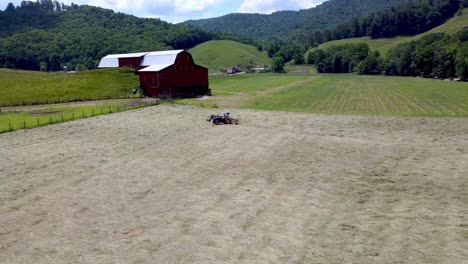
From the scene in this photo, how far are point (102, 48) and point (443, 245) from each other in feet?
538

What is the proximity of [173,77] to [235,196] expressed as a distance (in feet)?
149

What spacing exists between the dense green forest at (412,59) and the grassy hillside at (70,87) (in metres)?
73.0

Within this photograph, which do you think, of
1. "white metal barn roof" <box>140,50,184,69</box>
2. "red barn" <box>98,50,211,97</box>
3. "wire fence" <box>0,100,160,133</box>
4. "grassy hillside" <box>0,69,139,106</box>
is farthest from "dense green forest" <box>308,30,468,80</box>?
"wire fence" <box>0,100,160,133</box>

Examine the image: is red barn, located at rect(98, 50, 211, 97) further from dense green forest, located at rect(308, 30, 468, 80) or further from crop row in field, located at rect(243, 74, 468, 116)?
dense green forest, located at rect(308, 30, 468, 80)

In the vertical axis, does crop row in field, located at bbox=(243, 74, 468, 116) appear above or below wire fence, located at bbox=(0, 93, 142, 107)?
below

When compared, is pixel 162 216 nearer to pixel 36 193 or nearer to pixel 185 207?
pixel 185 207

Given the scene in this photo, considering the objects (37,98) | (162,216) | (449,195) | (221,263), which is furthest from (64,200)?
(37,98)

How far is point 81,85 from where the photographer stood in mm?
63000

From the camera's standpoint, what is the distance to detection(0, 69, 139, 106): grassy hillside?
183 ft

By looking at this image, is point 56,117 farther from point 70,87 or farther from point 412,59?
point 412,59

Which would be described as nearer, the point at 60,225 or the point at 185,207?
the point at 60,225

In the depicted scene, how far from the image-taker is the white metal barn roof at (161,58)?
63.2 m

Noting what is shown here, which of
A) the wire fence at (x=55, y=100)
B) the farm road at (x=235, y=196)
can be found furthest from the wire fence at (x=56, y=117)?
the wire fence at (x=55, y=100)

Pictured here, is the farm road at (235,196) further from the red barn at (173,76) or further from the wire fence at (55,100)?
the red barn at (173,76)
